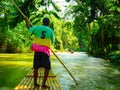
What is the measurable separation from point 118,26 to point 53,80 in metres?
16.8

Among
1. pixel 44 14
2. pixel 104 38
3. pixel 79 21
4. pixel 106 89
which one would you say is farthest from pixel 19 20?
pixel 79 21

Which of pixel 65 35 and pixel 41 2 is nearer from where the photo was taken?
pixel 41 2

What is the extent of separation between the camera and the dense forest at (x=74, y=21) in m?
10.3

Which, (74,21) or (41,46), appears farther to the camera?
(74,21)

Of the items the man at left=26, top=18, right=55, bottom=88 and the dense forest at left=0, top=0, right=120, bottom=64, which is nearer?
the man at left=26, top=18, right=55, bottom=88

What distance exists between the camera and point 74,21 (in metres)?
42.7

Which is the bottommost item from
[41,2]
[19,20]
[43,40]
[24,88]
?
[24,88]

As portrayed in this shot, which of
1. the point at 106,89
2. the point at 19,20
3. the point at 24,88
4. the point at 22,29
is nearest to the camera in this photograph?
the point at 24,88

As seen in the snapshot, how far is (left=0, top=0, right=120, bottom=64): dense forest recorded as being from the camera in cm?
1029

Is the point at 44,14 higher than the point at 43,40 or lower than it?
higher

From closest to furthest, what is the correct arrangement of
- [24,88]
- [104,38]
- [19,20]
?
1. [24,88]
2. [19,20]
3. [104,38]

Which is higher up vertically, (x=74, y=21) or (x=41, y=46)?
(x=74, y=21)

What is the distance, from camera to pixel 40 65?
8672 millimetres

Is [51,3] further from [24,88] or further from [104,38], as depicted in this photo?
[104,38]
